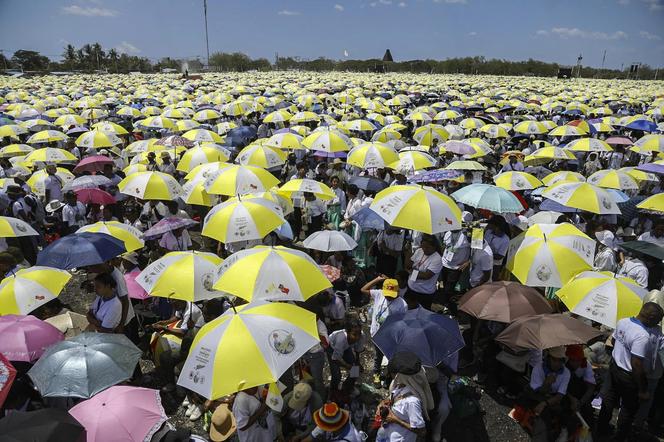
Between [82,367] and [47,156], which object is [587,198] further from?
[47,156]

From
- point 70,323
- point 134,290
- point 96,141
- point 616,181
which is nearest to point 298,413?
point 134,290

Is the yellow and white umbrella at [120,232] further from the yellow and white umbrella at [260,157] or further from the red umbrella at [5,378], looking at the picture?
the yellow and white umbrella at [260,157]

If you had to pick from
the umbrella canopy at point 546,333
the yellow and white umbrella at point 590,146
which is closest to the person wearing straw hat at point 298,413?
the umbrella canopy at point 546,333

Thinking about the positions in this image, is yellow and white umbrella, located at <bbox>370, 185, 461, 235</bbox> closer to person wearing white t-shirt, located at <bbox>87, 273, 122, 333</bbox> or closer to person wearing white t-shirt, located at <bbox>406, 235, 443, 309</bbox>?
person wearing white t-shirt, located at <bbox>406, 235, 443, 309</bbox>

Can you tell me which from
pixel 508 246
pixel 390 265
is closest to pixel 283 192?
pixel 390 265

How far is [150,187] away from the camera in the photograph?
7.59 meters

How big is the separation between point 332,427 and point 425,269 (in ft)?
9.67

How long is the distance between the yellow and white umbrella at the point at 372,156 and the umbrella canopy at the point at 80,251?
17.8 feet

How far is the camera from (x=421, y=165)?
9438 mm

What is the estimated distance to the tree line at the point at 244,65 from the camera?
71312mm

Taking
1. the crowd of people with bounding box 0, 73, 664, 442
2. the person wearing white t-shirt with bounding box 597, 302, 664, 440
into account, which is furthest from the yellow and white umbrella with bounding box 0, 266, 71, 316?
the person wearing white t-shirt with bounding box 597, 302, 664, 440

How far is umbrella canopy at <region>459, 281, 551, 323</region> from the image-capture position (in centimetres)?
473

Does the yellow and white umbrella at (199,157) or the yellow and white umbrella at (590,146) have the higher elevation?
the yellow and white umbrella at (590,146)

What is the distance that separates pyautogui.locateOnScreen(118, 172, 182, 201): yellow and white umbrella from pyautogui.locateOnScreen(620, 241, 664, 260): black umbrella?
759cm
